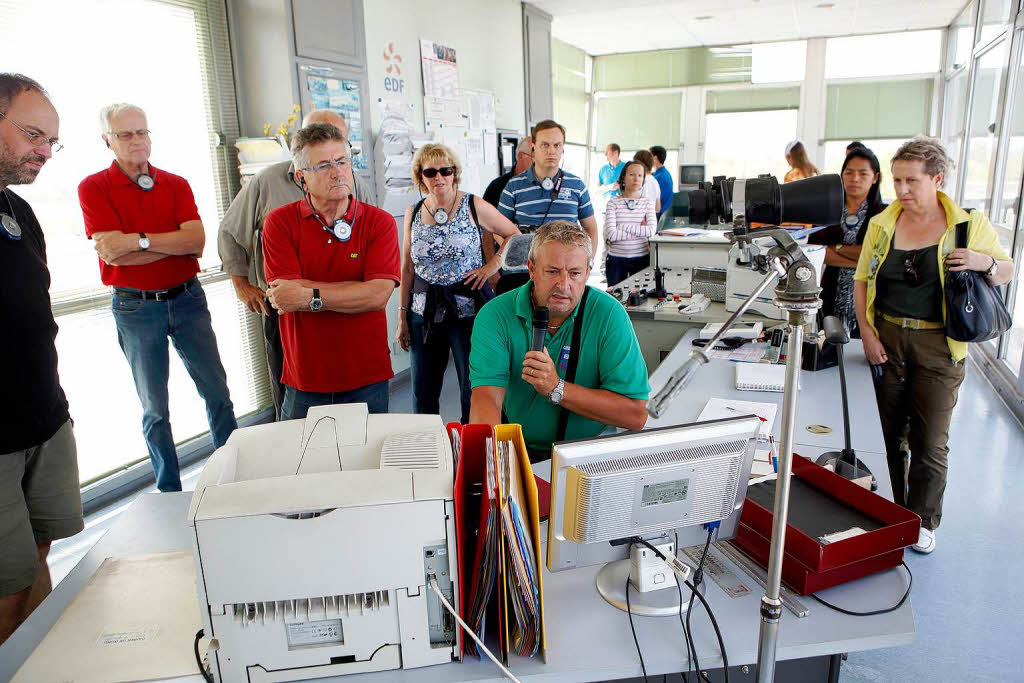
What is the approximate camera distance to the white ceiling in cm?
683

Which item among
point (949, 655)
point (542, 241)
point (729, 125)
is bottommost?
point (949, 655)

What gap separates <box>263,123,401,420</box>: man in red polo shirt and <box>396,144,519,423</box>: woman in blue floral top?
2.14 ft

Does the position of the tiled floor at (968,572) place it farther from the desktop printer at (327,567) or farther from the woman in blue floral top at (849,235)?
the desktop printer at (327,567)

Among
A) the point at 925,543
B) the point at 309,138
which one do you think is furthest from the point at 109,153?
the point at 925,543

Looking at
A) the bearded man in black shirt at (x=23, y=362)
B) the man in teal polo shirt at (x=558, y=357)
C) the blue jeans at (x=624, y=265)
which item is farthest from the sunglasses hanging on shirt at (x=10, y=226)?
the blue jeans at (x=624, y=265)

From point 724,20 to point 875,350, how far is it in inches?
256

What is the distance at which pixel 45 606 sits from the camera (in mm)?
1355

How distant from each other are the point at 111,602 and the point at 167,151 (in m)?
2.66

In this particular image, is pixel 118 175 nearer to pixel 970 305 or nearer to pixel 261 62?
pixel 261 62

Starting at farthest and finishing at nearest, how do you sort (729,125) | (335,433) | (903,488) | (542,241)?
(729,125) < (903,488) < (542,241) < (335,433)

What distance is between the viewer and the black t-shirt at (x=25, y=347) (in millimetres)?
1630

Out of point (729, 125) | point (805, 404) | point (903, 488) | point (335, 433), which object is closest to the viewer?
point (335, 433)

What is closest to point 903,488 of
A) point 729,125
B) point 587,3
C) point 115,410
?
point 115,410

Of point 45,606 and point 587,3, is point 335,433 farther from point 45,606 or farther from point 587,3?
point 587,3
